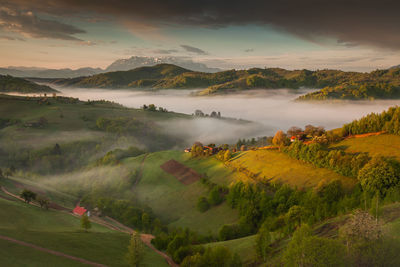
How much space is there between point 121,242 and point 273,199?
51419 millimetres

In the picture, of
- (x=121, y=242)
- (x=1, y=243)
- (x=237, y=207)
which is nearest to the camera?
(x=1, y=243)

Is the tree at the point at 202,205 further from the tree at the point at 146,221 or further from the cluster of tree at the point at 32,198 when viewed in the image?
the cluster of tree at the point at 32,198

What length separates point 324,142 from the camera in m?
109

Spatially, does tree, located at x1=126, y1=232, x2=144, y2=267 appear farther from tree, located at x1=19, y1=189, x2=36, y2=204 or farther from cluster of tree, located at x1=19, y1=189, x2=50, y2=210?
tree, located at x1=19, y1=189, x2=36, y2=204

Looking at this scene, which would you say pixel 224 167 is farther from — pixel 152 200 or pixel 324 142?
pixel 324 142

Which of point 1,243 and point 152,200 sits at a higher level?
point 1,243

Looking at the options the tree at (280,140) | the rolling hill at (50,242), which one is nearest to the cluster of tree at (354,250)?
the rolling hill at (50,242)

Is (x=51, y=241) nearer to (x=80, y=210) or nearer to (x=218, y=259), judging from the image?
(x=218, y=259)

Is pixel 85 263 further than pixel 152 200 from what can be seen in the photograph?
No

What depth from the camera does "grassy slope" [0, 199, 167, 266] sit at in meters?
47.6

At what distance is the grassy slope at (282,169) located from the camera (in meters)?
90.6

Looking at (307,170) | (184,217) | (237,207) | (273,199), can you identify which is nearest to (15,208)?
(184,217)

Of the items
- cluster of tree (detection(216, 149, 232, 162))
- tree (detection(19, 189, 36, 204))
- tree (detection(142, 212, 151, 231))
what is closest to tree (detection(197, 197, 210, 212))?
tree (detection(142, 212, 151, 231))

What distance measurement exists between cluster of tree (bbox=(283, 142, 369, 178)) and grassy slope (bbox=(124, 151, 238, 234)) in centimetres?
3655
